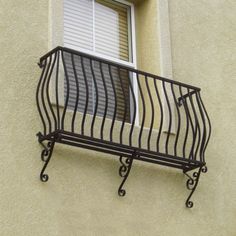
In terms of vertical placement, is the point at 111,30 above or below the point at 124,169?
above

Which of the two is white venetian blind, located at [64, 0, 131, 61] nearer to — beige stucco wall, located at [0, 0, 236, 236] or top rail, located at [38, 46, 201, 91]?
beige stucco wall, located at [0, 0, 236, 236]

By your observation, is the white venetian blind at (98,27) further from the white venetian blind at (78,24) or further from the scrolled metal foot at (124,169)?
the scrolled metal foot at (124,169)

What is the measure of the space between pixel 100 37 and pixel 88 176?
5.68 feet

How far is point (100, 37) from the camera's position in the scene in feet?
24.1

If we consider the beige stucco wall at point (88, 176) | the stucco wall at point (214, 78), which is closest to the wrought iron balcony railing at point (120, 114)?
the beige stucco wall at point (88, 176)

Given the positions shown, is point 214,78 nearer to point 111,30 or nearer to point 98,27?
point 111,30

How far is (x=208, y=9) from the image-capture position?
27.5 feet

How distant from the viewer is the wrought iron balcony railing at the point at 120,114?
20.4ft

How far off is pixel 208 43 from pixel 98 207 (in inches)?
112

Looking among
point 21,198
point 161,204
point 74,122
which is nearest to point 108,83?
point 74,122

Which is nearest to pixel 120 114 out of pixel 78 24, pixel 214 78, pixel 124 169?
pixel 124 169

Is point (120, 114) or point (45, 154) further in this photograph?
point (120, 114)

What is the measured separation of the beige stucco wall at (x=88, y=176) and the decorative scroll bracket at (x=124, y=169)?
0.06 metres

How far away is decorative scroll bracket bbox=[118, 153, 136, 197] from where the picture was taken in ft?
21.4
